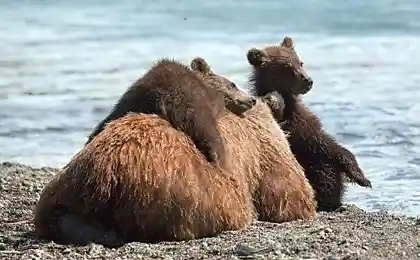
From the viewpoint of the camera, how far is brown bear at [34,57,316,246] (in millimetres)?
5793

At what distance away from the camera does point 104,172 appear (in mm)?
5793

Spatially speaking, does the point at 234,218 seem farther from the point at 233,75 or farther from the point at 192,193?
the point at 233,75

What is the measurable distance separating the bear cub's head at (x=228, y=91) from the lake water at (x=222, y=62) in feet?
6.72

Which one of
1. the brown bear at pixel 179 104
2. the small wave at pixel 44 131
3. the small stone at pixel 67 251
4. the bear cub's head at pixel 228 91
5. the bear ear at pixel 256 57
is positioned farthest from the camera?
the small wave at pixel 44 131

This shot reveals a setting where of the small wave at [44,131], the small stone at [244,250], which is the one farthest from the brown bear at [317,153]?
the small wave at [44,131]

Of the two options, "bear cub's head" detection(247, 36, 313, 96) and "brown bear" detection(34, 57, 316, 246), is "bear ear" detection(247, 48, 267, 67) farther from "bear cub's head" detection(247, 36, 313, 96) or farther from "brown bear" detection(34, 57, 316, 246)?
"brown bear" detection(34, 57, 316, 246)

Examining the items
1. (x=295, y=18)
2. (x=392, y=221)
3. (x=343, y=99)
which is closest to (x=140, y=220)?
(x=392, y=221)

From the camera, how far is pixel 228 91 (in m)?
7.27

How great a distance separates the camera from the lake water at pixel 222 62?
444 inches

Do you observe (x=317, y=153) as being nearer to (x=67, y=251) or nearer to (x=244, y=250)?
(x=244, y=250)

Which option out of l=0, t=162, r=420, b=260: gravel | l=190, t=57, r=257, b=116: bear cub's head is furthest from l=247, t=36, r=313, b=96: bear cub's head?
l=0, t=162, r=420, b=260: gravel

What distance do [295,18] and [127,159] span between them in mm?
17399

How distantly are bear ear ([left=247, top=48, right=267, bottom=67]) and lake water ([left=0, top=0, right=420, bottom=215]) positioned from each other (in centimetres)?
146

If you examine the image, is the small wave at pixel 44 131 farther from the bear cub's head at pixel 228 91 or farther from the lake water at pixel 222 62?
the bear cub's head at pixel 228 91
